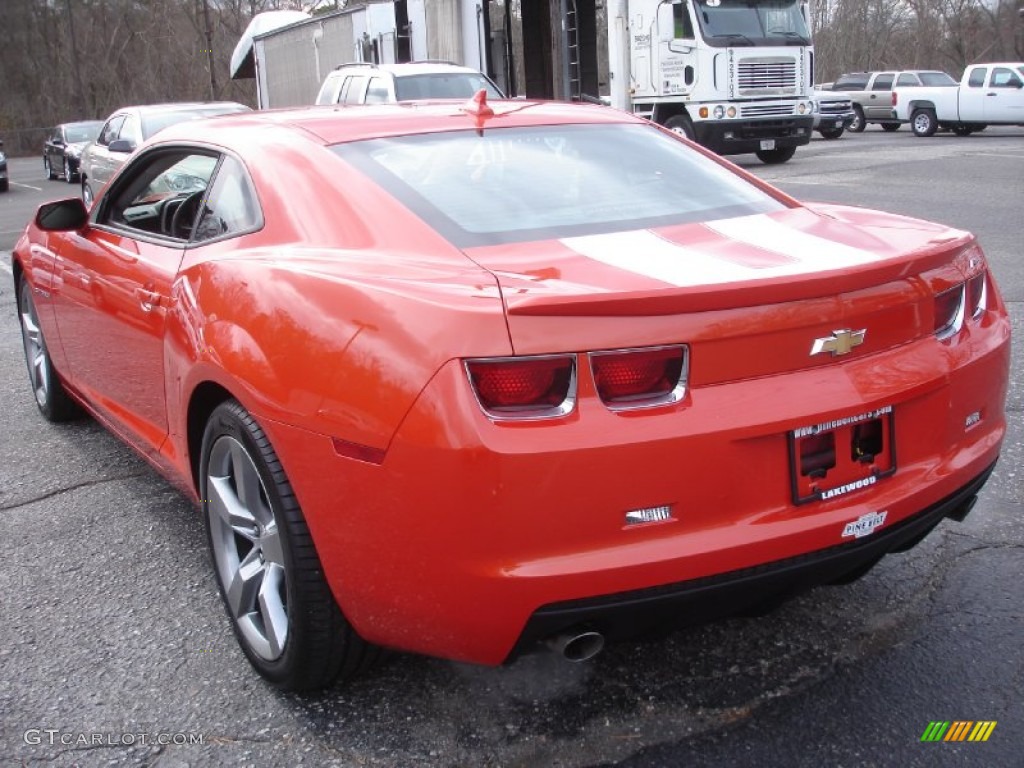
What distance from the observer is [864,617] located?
308 centimetres

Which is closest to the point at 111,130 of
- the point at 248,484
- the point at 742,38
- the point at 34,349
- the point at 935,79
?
the point at 742,38

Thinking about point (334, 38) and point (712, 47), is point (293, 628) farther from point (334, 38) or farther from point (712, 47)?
point (334, 38)

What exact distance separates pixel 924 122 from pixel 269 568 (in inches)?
1100

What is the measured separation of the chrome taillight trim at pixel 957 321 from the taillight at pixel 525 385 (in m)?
1.02

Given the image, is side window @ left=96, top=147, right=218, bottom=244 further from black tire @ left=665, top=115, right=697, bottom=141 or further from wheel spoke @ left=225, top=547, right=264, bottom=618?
black tire @ left=665, top=115, right=697, bottom=141

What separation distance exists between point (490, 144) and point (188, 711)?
5.92 ft

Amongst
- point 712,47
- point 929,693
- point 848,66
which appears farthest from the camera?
point 848,66

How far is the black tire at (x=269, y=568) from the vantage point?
2537 mm

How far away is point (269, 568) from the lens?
2.79 m

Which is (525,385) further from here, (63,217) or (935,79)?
(935,79)

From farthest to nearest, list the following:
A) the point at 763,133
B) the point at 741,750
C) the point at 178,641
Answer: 1. the point at 763,133
2. the point at 178,641
3. the point at 741,750

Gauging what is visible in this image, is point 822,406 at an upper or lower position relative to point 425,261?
lower

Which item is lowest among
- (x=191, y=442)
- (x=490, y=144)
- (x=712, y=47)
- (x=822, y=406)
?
(x=191, y=442)

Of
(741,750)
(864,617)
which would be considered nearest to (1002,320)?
(864,617)
